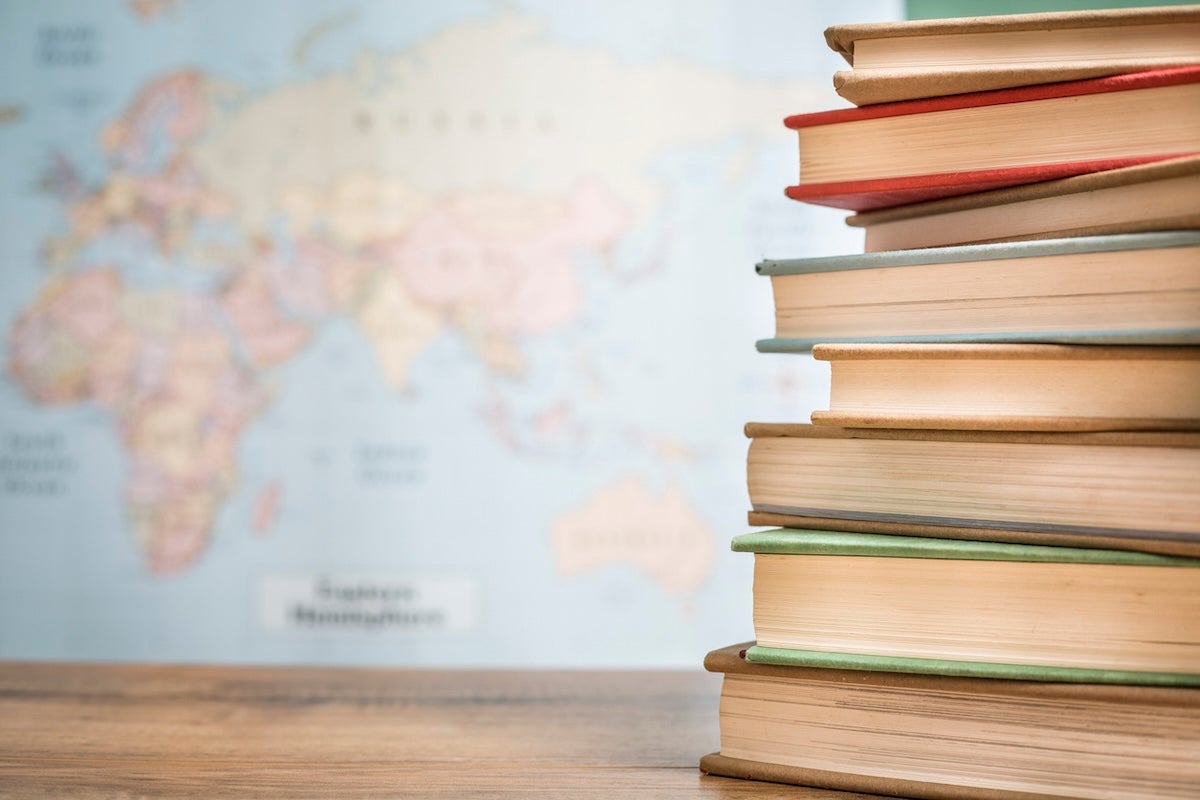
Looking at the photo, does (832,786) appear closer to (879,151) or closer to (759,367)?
(879,151)

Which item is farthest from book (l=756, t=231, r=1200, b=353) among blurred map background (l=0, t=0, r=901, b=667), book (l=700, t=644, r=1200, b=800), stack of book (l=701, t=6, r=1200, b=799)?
blurred map background (l=0, t=0, r=901, b=667)

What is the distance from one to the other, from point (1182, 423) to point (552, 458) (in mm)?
1753

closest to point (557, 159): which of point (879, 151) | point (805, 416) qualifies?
point (805, 416)

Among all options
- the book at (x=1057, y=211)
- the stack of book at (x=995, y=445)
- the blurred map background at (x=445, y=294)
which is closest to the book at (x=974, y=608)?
the stack of book at (x=995, y=445)

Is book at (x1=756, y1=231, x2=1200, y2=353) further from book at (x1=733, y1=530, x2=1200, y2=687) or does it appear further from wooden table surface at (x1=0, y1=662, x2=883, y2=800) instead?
wooden table surface at (x1=0, y1=662, x2=883, y2=800)

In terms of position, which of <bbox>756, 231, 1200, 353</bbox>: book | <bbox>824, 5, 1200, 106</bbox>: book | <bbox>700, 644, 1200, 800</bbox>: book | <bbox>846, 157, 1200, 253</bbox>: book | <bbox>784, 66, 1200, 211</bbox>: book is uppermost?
<bbox>824, 5, 1200, 106</bbox>: book

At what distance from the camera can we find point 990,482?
0.52m

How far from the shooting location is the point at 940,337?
1.78 ft

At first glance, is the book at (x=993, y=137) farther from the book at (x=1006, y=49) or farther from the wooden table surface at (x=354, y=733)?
the wooden table surface at (x=354, y=733)

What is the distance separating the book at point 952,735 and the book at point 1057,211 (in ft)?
0.65

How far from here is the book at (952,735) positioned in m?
0.47

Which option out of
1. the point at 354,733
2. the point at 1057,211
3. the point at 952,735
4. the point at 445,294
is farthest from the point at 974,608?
the point at 445,294

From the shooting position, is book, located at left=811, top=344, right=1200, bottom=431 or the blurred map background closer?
book, located at left=811, top=344, right=1200, bottom=431

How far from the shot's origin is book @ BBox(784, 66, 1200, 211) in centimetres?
52
